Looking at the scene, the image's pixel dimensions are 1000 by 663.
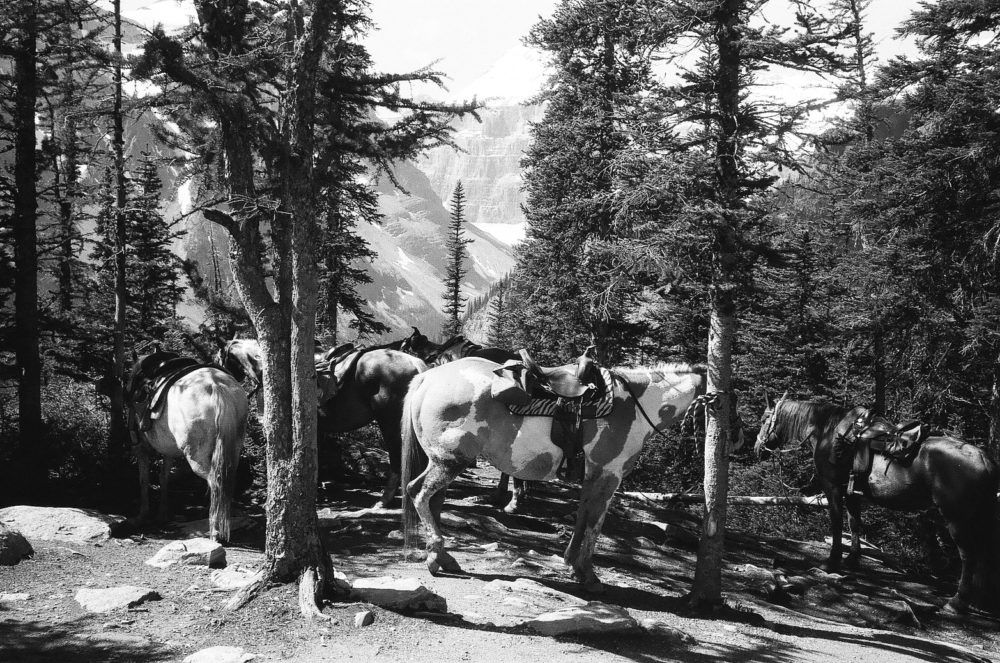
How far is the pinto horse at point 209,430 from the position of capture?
32.8 ft

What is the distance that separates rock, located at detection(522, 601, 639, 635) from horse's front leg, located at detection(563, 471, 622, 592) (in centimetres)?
162

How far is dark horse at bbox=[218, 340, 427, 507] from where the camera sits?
13.1 meters

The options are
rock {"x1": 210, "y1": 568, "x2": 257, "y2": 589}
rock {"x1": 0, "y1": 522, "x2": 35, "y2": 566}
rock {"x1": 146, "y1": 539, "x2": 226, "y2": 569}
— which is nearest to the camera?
rock {"x1": 210, "y1": 568, "x2": 257, "y2": 589}

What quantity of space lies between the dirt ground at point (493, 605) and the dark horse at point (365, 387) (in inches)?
58.8

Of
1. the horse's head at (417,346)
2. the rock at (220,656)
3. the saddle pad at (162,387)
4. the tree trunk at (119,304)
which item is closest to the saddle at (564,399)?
the rock at (220,656)

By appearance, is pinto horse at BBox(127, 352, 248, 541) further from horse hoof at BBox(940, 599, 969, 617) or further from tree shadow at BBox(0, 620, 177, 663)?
horse hoof at BBox(940, 599, 969, 617)

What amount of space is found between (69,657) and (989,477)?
12.7 m

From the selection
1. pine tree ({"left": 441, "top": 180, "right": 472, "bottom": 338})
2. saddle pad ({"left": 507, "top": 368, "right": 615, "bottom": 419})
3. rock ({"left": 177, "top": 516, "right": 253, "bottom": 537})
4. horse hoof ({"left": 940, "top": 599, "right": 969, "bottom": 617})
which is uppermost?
pine tree ({"left": 441, "top": 180, "right": 472, "bottom": 338})

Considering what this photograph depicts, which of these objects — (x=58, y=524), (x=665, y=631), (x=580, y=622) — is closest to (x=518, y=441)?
(x=580, y=622)

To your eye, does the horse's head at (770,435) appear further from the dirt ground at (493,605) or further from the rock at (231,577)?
the rock at (231,577)

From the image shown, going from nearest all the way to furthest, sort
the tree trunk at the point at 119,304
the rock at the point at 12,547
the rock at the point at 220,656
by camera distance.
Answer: the rock at the point at 220,656 → the rock at the point at 12,547 → the tree trunk at the point at 119,304

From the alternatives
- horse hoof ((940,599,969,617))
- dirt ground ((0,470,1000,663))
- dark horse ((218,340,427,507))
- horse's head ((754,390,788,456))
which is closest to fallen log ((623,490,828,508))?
dirt ground ((0,470,1000,663))

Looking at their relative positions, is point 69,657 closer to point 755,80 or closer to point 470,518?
point 470,518

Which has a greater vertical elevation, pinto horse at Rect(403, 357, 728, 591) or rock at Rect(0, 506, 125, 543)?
pinto horse at Rect(403, 357, 728, 591)
